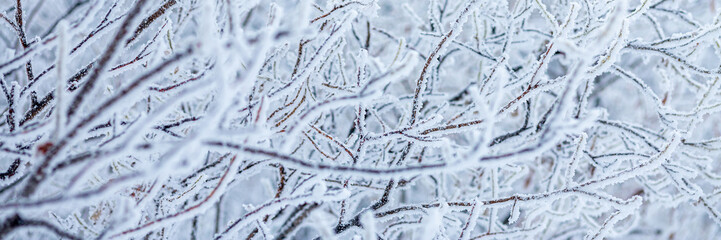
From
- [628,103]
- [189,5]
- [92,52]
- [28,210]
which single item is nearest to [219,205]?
[92,52]

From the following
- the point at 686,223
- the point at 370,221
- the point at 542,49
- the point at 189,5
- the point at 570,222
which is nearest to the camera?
the point at 370,221

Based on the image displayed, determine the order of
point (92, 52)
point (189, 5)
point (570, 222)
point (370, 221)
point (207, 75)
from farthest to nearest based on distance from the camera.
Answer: point (570, 222)
point (92, 52)
point (189, 5)
point (207, 75)
point (370, 221)

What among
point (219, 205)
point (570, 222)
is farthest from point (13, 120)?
point (570, 222)

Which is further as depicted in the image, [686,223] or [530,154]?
[686,223]

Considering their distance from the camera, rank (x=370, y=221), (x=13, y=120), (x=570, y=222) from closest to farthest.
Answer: (x=370, y=221) < (x=13, y=120) < (x=570, y=222)

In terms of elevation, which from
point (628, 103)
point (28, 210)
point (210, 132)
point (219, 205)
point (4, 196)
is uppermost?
point (628, 103)

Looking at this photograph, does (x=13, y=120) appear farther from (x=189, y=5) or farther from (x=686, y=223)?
(x=686, y=223)

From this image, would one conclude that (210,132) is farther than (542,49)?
No

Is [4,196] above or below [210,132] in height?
above

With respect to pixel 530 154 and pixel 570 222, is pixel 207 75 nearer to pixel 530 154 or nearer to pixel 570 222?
pixel 530 154
